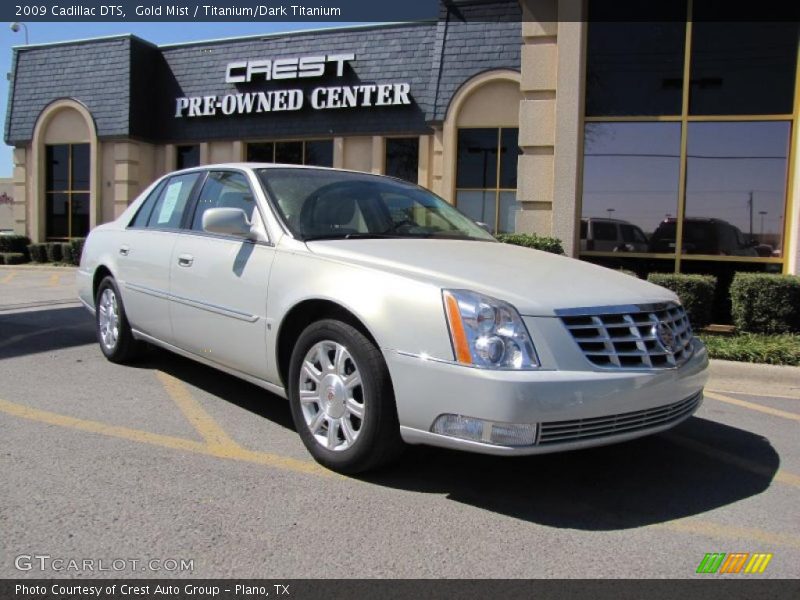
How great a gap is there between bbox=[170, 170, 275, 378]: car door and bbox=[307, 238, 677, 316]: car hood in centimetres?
50

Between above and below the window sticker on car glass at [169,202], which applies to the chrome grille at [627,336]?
below

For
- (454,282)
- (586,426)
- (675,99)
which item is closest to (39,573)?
(454,282)

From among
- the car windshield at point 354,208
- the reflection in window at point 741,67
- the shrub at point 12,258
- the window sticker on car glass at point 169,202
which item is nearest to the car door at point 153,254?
the window sticker on car glass at point 169,202

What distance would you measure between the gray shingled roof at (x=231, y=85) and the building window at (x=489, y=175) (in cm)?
96

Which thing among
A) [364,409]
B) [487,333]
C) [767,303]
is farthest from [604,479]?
[767,303]

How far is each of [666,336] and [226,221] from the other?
249 cm

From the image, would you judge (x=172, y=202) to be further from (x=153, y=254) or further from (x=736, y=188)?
(x=736, y=188)

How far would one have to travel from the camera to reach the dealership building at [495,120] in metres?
9.23

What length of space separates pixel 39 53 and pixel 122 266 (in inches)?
619

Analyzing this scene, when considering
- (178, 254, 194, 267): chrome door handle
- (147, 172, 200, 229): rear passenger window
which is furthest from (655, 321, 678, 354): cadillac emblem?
(147, 172, 200, 229): rear passenger window

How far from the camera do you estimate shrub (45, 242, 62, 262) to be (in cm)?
1734

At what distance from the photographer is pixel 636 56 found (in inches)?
373

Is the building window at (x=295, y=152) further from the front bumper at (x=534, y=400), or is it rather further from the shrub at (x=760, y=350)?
the front bumper at (x=534, y=400)

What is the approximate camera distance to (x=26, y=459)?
369 centimetres
